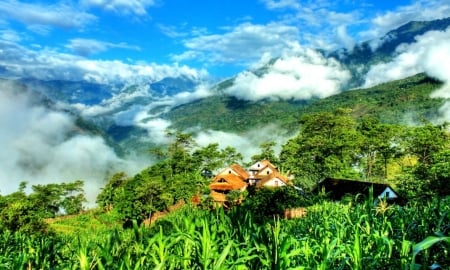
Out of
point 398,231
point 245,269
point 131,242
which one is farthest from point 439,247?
point 131,242

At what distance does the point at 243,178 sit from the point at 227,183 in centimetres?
1281

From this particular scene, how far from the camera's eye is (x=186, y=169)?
76312 millimetres

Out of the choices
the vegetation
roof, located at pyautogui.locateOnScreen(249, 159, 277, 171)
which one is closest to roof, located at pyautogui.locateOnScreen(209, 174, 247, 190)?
the vegetation

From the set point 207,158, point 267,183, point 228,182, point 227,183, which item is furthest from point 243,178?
point 267,183

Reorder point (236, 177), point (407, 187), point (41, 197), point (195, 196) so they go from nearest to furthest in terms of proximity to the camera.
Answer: point (407, 187) → point (195, 196) → point (41, 197) → point (236, 177)

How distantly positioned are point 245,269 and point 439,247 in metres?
1.94

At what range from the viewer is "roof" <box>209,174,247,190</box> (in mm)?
80312

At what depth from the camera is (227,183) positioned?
83.0 metres

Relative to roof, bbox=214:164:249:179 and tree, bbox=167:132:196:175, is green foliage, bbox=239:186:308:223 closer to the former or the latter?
tree, bbox=167:132:196:175

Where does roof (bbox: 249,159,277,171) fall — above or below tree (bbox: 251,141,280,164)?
below

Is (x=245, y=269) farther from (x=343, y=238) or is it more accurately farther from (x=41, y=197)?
(x=41, y=197)

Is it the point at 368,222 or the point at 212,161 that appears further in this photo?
the point at 212,161

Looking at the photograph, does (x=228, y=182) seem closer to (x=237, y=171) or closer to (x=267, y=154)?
(x=237, y=171)

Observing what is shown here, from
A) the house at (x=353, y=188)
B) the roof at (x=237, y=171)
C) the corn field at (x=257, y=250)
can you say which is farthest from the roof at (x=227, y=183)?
the corn field at (x=257, y=250)
